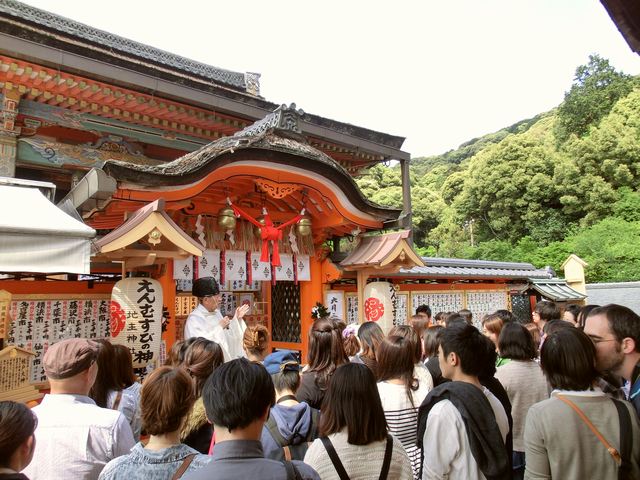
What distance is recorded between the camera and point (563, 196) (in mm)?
25250

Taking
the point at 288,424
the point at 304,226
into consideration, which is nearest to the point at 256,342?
the point at 288,424

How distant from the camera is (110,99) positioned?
835cm

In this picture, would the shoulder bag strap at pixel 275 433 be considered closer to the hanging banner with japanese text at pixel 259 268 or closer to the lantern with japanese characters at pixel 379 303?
the hanging banner with japanese text at pixel 259 268

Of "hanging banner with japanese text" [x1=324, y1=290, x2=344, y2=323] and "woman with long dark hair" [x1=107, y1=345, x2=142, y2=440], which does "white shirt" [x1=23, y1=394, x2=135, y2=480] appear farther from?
"hanging banner with japanese text" [x1=324, y1=290, x2=344, y2=323]

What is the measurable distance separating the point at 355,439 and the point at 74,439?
150cm

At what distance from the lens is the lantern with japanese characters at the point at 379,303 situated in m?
8.62

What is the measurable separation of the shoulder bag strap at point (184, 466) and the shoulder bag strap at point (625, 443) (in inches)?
86.5

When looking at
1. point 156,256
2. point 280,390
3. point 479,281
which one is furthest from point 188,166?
point 479,281

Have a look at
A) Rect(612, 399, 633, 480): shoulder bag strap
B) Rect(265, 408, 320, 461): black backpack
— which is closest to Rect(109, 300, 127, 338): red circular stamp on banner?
Rect(265, 408, 320, 461): black backpack

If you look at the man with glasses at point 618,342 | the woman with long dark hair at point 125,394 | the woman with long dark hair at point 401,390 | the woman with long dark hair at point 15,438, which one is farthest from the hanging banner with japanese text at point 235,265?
the man with glasses at point 618,342

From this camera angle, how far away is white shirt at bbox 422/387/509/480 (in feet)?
8.02

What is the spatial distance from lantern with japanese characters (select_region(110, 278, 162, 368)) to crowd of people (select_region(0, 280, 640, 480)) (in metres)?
2.73

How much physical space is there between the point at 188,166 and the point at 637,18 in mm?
5336

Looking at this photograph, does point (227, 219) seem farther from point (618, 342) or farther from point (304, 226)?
point (618, 342)
